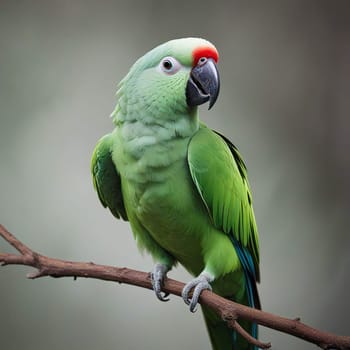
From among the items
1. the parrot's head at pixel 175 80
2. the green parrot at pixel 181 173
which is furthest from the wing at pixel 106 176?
the parrot's head at pixel 175 80

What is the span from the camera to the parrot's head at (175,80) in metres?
1.13

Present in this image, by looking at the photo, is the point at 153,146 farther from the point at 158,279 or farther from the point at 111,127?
the point at 111,127

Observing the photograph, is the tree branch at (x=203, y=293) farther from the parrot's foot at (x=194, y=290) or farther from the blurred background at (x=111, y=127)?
the blurred background at (x=111, y=127)

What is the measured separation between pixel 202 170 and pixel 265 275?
88cm

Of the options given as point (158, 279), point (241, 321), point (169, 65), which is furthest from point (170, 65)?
point (241, 321)

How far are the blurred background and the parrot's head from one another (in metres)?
0.78

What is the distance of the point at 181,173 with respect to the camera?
1237 millimetres

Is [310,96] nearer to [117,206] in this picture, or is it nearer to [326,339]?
[117,206]

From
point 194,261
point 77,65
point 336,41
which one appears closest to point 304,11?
point 336,41

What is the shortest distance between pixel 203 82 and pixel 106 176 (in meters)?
0.36

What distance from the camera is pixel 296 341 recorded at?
1.97 metres

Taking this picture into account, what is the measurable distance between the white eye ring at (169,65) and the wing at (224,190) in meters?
0.17

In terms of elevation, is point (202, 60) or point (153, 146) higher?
point (202, 60)

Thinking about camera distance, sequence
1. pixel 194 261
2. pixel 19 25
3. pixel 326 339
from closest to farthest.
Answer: pixel 326 339
pixel 194 261
pixel 19 25
